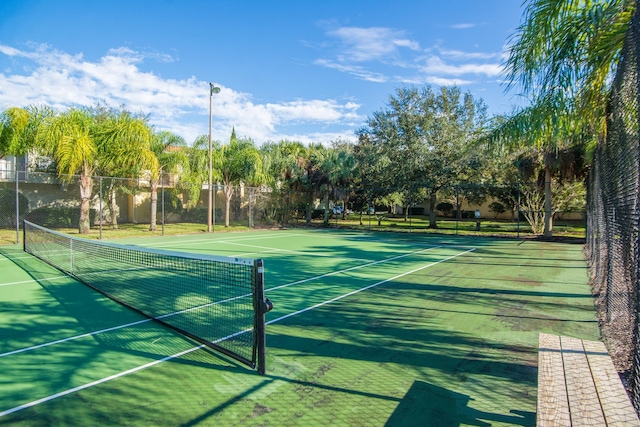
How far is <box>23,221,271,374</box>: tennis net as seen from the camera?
421 cm

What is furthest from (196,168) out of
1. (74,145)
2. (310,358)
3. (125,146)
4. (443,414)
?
(443,414)

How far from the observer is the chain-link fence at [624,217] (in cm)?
343

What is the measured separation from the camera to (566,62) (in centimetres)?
545

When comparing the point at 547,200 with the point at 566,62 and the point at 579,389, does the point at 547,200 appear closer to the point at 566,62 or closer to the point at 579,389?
the point at 566,62

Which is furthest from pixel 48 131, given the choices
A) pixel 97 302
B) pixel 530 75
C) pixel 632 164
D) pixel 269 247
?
pixel 632 164

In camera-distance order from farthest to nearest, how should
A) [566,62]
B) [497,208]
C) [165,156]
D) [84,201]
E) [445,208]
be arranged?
[445,208], [497,208], [165,156], [84,201], [566,62]

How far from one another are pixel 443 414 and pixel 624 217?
3400 millimetres

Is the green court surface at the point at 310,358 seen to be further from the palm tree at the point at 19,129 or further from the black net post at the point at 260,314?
the palm tree at the point at 19,129

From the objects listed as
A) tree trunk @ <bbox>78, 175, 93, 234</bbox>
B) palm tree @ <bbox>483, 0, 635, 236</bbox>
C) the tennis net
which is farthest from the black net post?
tree trunk @ <bbox>78, 175, 93, 234</bbox>

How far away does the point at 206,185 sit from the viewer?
2862 cm

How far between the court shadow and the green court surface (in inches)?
0.5

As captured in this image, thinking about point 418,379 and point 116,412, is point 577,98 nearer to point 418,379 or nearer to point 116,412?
point 418,379

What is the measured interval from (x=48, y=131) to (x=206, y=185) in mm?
11788

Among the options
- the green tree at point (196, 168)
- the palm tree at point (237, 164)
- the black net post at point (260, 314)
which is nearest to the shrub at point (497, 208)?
the palm tree at point (237, 164)
